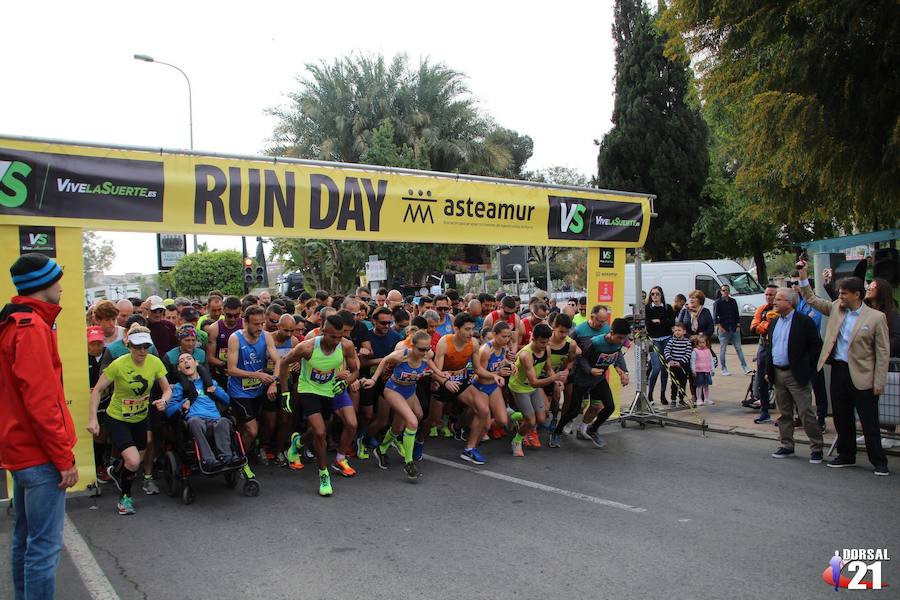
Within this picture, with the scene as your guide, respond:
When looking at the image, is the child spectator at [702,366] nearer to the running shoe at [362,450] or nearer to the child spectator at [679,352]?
the child spectator at [679,352]

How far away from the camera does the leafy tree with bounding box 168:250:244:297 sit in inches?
1375

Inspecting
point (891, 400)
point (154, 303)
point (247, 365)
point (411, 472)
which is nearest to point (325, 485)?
point (411, 472)

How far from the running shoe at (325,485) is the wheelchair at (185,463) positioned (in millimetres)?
618

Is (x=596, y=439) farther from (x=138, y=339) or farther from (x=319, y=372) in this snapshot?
(x=138, y=339)

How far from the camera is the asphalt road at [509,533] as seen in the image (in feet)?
15.3

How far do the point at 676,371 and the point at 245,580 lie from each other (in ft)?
29.8

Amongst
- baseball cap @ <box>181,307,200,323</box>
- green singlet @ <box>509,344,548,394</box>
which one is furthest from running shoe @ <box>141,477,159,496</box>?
green singlet @ <box>509,344,548,394</box>

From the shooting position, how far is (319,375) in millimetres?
7180

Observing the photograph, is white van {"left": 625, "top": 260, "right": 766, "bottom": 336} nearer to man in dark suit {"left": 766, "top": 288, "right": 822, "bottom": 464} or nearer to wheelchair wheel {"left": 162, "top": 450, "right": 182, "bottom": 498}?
man in dark suit {"left": 766, "top": 288, "right": 822, "bottom": 464}

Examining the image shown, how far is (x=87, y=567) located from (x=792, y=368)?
7192mm

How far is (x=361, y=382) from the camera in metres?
7.73

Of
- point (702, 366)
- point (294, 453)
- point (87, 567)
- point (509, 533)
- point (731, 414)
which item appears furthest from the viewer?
point (702, 366)

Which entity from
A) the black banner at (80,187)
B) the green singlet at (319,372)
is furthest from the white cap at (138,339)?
the green singlet at (319,372)

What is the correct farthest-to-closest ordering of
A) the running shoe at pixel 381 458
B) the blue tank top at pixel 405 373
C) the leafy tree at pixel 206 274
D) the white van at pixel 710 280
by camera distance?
the leafy tree at pixel 206 274 → the white van at pixel 710 280 → the running shoe at pixel 381 458 → the blue tank top at pixel 405 373
